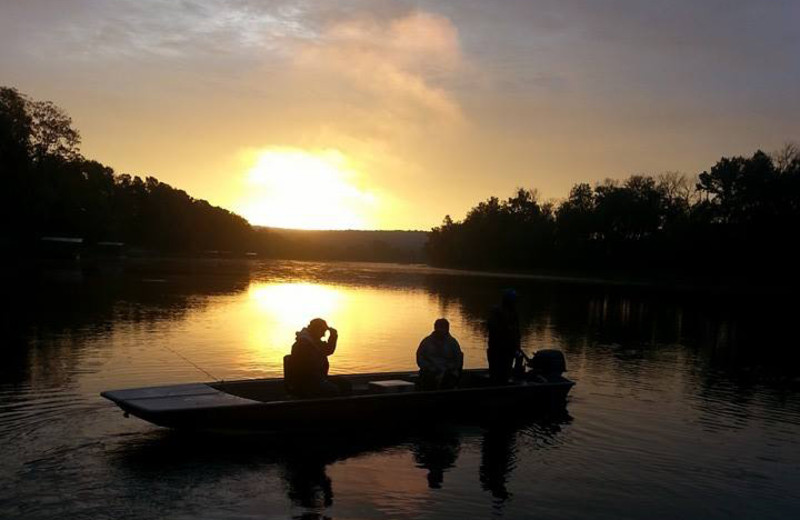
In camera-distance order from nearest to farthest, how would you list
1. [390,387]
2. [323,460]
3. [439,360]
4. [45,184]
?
[323,460], [390,387], [439,360], [45,184]

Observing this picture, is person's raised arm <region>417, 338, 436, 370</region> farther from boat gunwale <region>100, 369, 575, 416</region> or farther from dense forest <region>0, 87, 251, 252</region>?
dense forest <region>0, 87, 251, 252</region>

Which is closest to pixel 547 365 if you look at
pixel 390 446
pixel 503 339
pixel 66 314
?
pixel 503 339

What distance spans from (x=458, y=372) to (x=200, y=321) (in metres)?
18.3

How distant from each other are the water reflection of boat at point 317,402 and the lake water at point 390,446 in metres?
0.37

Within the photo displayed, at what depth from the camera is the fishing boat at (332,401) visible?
38.1 feet

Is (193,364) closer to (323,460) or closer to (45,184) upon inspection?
(323,460)

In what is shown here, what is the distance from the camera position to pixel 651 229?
371 ft

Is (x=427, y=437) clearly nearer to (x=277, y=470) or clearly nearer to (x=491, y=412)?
(x=491, y=412)

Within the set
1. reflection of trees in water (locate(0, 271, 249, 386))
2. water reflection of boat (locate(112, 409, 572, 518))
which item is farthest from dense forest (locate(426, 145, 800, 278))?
water reflection of boat (locate(112, 409, 572, 518))

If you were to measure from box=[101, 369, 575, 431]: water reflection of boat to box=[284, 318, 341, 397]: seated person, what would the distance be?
0.32 metres

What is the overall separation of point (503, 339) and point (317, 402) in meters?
5.12

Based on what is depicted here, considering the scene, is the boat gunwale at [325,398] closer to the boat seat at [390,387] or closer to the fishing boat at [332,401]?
the fishing boat at [332,401]

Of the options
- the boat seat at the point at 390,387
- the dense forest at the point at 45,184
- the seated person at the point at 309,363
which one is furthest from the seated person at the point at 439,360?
the dense forest at the point at 45,184

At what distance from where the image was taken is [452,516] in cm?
961
